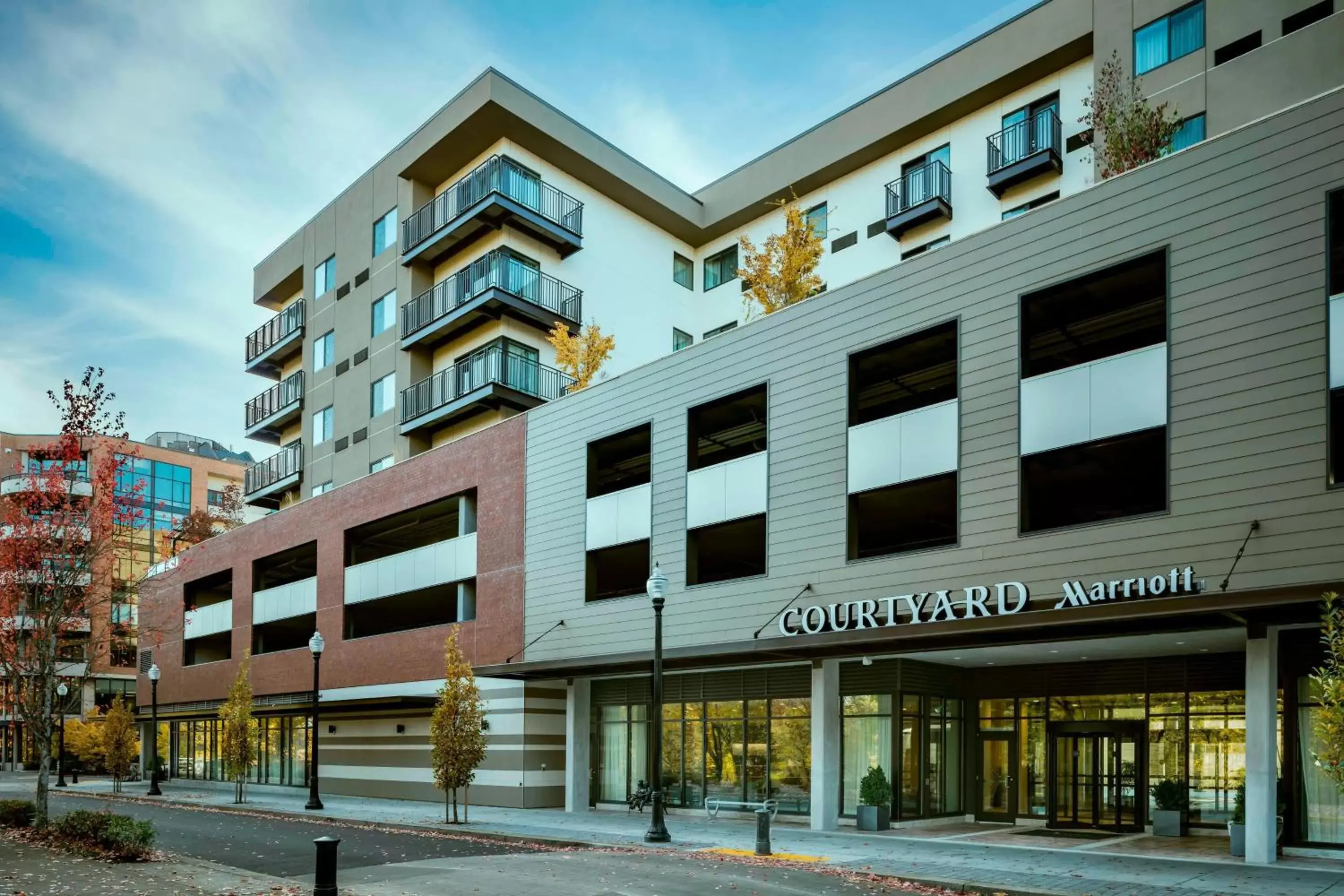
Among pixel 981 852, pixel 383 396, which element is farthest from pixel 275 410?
pixel 981 852

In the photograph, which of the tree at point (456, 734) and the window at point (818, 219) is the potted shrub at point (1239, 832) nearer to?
the tree at point (456, 734)

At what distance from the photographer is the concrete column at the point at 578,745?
31.6 m

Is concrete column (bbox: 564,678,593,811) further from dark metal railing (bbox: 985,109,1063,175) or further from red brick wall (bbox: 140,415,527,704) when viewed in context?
dark metal railing (bbox: 985,109,1063,175)

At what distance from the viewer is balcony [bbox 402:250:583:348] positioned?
1543 inches

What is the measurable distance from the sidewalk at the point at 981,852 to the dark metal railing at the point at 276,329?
26.8m

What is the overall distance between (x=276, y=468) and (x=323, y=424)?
186 inches

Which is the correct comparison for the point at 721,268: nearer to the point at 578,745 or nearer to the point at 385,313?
the point at 385,313

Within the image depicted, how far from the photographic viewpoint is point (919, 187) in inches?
1389

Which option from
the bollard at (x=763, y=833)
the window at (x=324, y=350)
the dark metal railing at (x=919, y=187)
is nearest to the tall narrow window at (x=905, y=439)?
the bollard at (x=763, y=833)

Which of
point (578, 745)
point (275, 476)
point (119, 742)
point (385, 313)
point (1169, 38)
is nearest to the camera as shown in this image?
point (1169, 38)

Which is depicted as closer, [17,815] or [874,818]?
[17,815]

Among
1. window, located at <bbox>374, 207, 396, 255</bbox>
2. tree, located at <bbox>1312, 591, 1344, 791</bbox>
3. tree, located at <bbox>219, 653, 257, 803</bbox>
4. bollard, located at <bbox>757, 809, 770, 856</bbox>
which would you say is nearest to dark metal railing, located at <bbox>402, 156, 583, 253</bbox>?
window, located at <bbox>374, 207, 396, 255</bbox>

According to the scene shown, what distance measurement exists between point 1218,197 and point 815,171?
20.5 m

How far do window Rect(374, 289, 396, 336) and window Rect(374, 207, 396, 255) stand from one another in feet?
6.77
